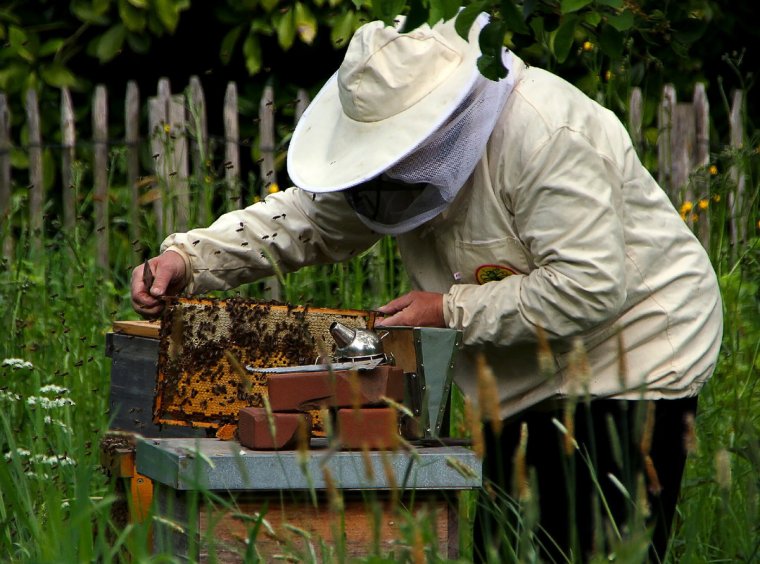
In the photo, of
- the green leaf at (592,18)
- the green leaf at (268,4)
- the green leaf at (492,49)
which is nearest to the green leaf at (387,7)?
the green leaf at (492,49)

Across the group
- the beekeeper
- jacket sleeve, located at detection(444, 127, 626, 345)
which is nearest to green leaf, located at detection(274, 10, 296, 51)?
the beekeeper

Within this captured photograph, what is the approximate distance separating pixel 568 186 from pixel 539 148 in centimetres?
11

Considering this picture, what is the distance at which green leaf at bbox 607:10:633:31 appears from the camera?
2.40 meters

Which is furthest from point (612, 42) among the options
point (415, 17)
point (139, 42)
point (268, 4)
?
point (139, 42)

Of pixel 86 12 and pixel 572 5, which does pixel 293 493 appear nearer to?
pixel 572 5

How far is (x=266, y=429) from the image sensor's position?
2.05m

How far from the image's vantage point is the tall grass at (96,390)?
7.71 ft

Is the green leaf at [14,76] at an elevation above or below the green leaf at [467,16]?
above

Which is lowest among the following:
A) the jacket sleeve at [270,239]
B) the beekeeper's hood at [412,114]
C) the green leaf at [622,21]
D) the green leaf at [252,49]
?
the jacket sleeve at [270,239]

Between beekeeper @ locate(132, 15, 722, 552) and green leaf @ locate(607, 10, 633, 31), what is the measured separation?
0.20 meters

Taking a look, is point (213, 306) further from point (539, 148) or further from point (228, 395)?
point (539, 148)

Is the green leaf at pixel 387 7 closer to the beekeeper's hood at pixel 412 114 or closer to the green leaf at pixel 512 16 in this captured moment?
the green leaf at pixel 512 16

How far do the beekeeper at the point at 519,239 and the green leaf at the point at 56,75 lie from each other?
12.9 feet

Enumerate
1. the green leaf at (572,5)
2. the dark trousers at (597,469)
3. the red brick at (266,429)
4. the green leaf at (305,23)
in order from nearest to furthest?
the red brick at (266,429)
the green leaf at (572,5)
the dark trousers at (597,469)
the green leaf at (305,23)
